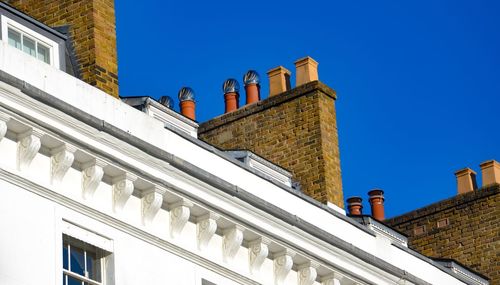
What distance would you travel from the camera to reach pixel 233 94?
3903 cm

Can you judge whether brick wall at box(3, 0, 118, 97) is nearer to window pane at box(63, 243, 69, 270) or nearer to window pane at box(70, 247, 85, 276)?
window pane at box(70, 247, 85, 276)

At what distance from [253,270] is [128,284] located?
10.7ft

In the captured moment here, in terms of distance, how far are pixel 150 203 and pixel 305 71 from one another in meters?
10.4

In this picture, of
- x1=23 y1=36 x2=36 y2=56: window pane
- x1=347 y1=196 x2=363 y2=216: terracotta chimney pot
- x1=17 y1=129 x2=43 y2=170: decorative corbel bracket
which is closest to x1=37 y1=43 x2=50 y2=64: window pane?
x1=23 y1=36 x2=36 y2=56: window pane

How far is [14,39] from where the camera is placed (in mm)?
28406

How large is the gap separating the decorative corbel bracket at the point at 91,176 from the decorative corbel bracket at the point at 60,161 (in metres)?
0.48

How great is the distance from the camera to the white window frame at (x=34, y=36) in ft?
92.1

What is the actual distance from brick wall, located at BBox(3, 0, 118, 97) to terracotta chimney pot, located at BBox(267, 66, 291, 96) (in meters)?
7.76

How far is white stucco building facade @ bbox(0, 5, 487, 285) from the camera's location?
25422 millimetres

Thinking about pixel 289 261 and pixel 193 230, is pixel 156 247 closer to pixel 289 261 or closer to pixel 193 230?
pixel 193 230

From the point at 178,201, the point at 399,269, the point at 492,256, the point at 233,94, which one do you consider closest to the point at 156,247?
the point at 178,201

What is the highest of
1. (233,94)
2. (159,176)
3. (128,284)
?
(233,94)

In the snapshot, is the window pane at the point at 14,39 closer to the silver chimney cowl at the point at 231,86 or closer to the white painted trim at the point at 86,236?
the white painted trim at the point at 86,236

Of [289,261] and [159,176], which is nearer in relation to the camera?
[159,176]
